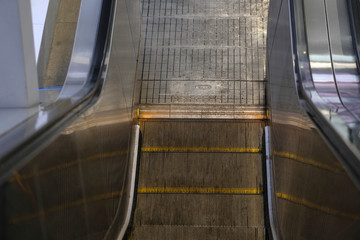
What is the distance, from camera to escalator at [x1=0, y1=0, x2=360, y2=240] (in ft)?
5.19

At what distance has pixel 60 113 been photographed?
191 centimetres

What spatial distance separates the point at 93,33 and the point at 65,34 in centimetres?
247

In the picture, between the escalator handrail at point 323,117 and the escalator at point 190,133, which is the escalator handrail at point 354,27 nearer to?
the escalator at point 190,133

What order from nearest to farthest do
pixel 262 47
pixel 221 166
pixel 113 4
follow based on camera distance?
1. pixel 113 4
2. pixel 221 166
3. pixel 262 47

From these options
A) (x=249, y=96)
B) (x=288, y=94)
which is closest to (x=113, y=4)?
(x=288, y=94)

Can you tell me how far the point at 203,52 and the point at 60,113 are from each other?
365cm

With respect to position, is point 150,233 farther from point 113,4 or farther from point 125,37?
point 113,4

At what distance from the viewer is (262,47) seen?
5367mm

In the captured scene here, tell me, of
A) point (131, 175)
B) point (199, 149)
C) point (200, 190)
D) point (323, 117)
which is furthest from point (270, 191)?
point (323, 117)

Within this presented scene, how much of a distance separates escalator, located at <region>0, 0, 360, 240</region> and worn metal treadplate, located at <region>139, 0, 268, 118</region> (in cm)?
2

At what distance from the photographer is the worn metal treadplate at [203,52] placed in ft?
16.4

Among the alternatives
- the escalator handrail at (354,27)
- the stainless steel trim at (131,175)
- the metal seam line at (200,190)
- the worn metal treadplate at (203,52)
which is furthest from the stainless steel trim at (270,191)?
the escalator handrail at (354,27)

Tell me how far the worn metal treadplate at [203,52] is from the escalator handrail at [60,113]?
6.12 ft

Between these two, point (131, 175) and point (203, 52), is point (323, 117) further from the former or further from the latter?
point (203, 52)
